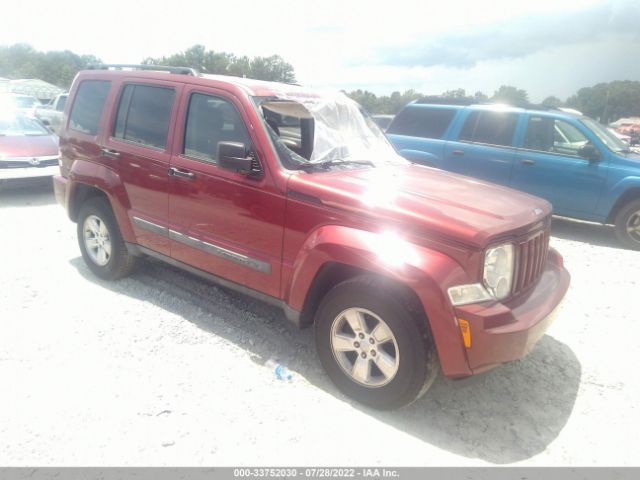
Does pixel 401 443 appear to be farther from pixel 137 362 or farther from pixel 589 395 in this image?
pixel 137 362

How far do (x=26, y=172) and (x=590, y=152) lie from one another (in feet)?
29.6

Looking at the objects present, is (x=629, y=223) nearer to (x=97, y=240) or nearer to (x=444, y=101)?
(x=444, y=101)

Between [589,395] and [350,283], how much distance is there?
1.85m

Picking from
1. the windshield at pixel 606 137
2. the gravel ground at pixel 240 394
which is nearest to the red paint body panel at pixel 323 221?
the gravel ground at pixel 240 394

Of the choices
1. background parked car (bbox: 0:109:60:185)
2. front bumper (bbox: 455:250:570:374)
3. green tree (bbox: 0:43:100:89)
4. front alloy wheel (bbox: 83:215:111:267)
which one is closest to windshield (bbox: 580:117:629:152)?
front bumper (bbox: 455:250:570:374)

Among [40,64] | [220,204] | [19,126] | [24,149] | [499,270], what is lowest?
[24,149]

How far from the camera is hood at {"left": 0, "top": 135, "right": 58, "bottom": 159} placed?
848 cm

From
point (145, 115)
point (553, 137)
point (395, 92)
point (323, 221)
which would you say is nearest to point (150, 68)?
point (145, 115)

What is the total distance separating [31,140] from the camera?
899 cm

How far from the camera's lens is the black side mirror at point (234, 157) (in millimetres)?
3256

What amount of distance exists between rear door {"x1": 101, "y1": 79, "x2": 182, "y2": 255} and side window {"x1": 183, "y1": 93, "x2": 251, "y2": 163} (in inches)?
7.7

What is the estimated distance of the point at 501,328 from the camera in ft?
8.48

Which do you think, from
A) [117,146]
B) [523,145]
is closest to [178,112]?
[117,146]

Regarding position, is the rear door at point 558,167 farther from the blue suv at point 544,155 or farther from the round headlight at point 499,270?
the round headlight at point 499,270
